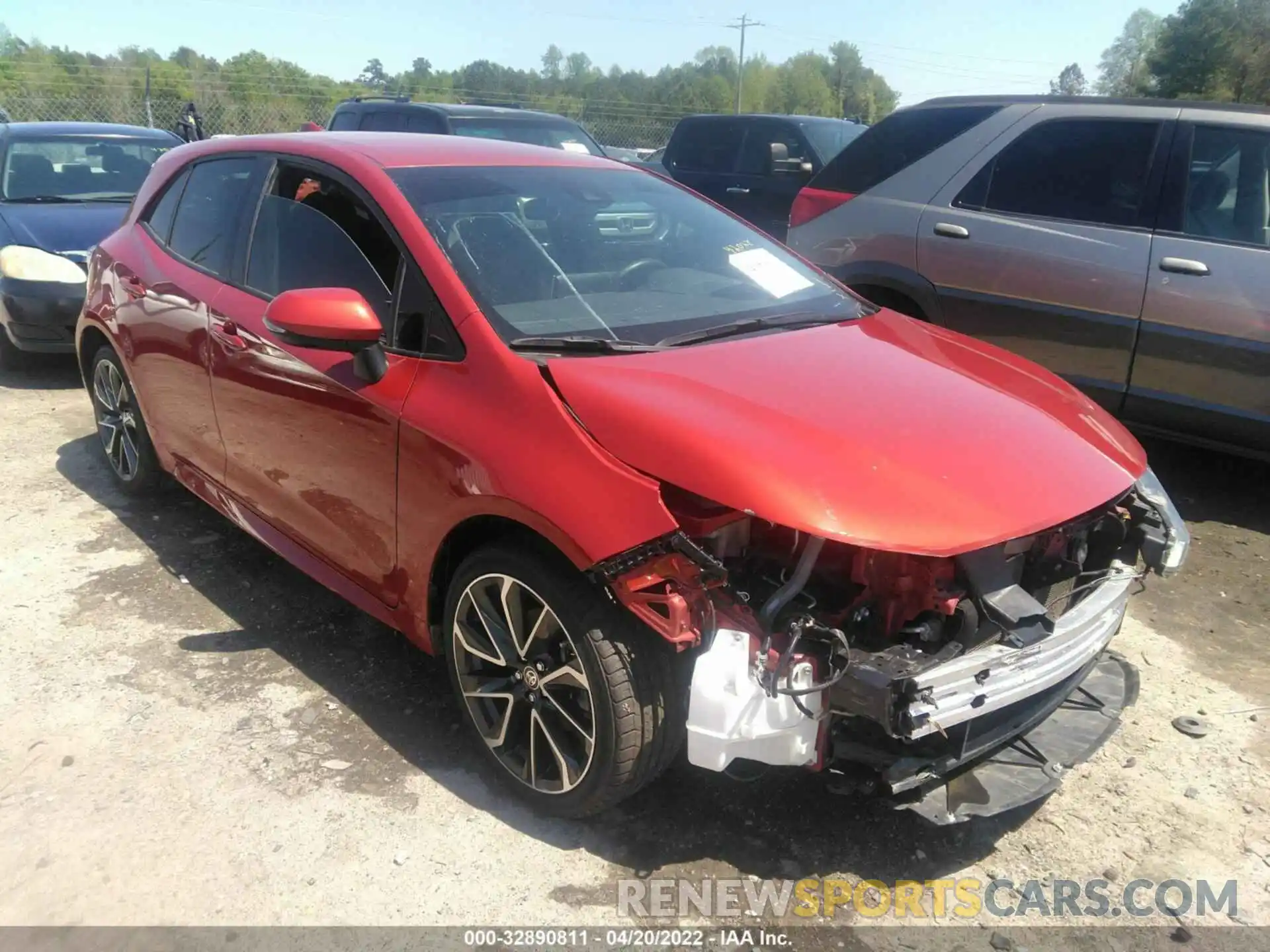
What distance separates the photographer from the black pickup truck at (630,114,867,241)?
9.53 meters

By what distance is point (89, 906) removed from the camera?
2.31 meters


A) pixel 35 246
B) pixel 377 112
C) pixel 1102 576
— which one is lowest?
pixel 1102 576

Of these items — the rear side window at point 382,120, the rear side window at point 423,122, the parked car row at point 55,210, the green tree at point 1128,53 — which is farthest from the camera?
the green tree at point 1128,53

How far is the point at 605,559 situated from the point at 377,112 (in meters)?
8.68

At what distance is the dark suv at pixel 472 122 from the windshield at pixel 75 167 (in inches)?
84.9

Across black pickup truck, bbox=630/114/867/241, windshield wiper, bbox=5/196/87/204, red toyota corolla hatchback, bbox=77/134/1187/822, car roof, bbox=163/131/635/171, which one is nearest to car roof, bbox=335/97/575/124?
black pickup truck, bbox=630/114/867/241

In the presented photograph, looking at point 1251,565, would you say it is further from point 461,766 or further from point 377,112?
point 377,112

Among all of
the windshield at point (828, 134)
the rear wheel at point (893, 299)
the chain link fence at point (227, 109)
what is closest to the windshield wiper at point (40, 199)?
the rear wheel at point (893, 299)

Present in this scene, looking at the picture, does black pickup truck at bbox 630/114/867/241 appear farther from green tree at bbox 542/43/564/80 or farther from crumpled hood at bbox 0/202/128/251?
green tree at bbox 542/43/564/80

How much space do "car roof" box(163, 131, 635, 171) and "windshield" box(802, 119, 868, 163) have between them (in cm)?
659

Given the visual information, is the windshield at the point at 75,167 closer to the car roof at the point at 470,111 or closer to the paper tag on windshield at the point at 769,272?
the car roof at the point at 470,111

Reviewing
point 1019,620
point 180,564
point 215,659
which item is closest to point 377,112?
point 180,564

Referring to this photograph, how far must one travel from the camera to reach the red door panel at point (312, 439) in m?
2.81

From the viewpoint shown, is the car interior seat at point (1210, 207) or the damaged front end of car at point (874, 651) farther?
the car interior seat at point (1210, 207)
